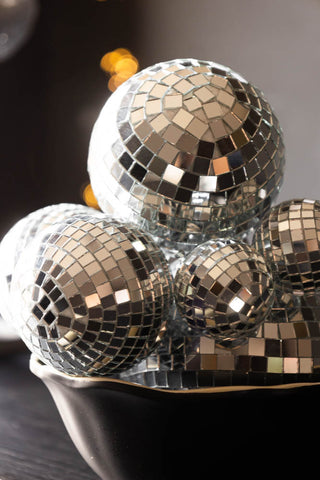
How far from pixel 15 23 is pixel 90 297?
607 millimetres

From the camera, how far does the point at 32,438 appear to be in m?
0.45

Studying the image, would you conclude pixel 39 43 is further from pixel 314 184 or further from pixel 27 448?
pixel 27 448

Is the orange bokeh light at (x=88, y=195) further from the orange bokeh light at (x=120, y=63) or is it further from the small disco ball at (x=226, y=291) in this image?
the small disco ball at (x=226, y=291)

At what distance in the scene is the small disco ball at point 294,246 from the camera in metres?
0.28

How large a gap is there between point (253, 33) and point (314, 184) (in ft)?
0.75

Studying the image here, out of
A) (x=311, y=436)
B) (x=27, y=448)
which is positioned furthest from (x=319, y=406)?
(x=27, y=448)

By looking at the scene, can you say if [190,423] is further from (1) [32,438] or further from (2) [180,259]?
(1) [32,438]

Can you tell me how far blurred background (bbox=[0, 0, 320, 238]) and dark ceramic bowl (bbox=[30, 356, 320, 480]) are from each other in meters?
0.46

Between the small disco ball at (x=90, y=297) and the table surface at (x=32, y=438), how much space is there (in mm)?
154

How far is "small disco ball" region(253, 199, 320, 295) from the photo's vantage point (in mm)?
282

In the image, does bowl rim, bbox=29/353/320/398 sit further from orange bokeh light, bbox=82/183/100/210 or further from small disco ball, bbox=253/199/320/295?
orange bokeh light, bbox=82/183/100/210

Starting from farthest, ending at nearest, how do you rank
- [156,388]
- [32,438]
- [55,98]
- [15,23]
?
1. [55,98]
2. [15,23]
3. [32,438]
4. [156,388]

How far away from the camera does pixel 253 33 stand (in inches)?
27.2

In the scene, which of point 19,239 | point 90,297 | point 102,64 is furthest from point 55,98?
point 90,297
